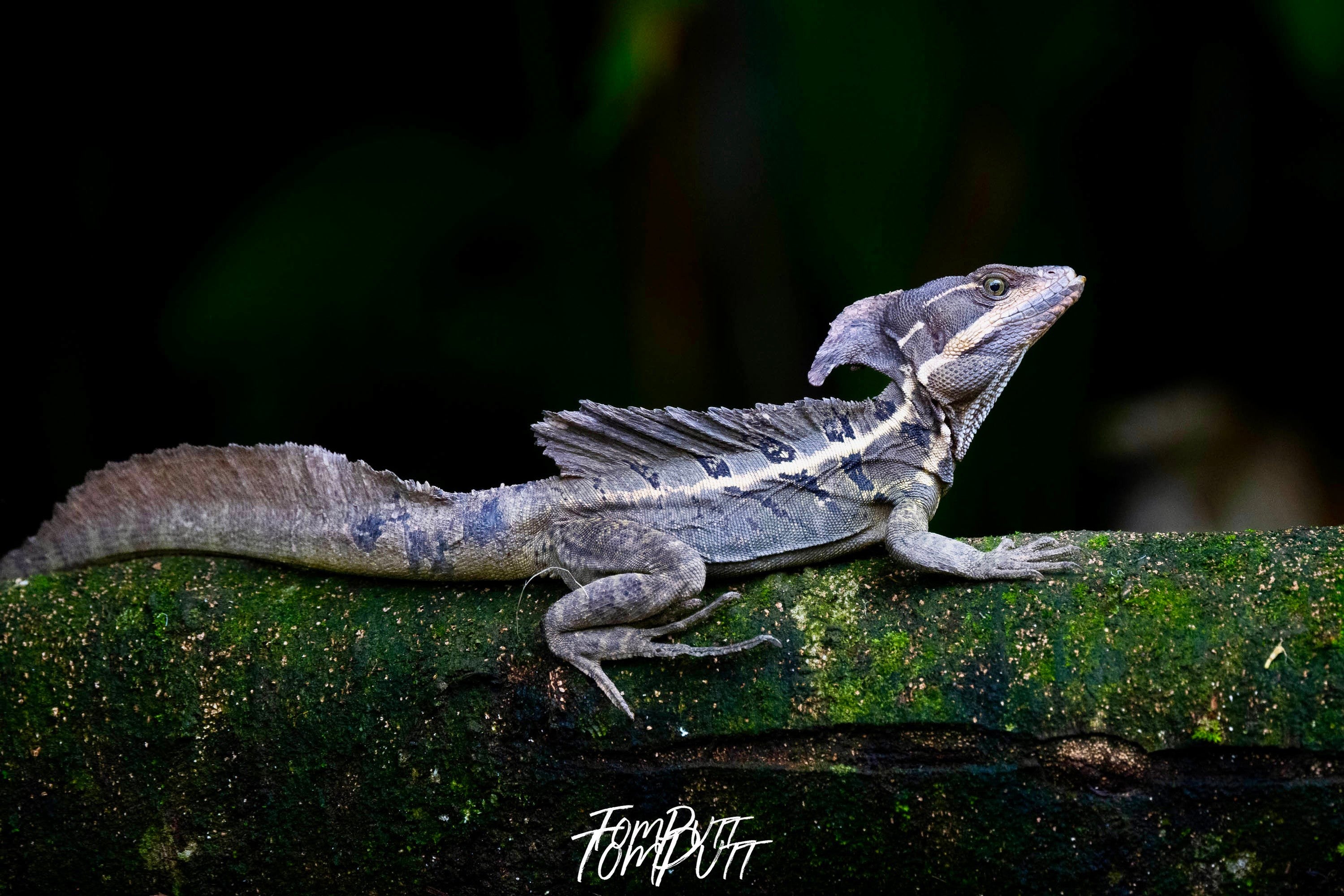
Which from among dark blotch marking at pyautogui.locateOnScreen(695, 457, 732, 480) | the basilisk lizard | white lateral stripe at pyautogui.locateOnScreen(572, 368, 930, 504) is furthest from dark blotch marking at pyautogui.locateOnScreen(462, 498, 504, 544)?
dark blotch marking at pyautogui.locateOnScreen(695, 457, 732, 480)

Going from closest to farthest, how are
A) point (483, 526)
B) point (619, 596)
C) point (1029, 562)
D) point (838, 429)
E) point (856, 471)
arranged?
point (1029, 562)
point (619, 596)
point (483, 526)
point (856, 471)
point (838, 429)

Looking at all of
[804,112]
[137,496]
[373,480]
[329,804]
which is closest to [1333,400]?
[804,112]

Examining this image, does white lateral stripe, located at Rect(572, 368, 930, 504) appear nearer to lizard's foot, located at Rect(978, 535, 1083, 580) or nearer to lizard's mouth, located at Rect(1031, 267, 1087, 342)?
lizard's mouth, located at Rect(1031, 267, 1087, 342)

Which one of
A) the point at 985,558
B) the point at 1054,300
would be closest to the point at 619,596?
the point at 985,558

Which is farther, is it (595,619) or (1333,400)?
(1333,400)

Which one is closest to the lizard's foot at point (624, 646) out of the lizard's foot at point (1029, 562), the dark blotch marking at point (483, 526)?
the dark blotch marking at point (483, 526)

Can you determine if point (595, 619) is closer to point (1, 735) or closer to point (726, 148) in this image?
point (1, 735)

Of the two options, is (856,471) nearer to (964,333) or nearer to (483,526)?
(964,333)
